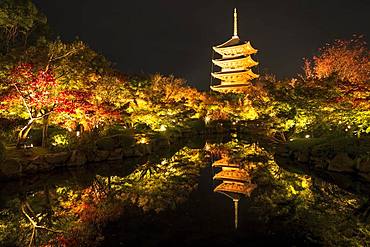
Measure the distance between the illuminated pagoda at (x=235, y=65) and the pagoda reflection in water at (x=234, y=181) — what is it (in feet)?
98.2

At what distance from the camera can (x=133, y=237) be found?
7.45m

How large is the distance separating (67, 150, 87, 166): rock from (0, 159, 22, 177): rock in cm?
256

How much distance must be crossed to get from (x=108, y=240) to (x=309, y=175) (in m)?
10.1

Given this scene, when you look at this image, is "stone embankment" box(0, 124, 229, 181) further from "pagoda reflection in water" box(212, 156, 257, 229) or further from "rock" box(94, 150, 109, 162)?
"pagoda reflection in water" box(212, 156, 257, 229)

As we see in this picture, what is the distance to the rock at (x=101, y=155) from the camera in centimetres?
1661

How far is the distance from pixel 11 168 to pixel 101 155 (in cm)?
494

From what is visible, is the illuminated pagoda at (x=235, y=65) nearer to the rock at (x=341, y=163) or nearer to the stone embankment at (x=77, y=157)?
the stone embankment at (x=77, y=157)

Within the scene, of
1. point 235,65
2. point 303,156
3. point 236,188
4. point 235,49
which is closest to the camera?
point 236,188

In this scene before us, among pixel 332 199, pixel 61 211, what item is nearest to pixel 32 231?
pixel 61 211

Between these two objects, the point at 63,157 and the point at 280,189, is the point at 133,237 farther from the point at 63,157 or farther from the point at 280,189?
the point at 63,157

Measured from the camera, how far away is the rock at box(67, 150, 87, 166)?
1527 cm

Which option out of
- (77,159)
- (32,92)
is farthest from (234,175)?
(32,92)

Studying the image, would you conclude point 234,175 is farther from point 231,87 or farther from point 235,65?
point 235,65

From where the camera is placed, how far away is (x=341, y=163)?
13852 mm
